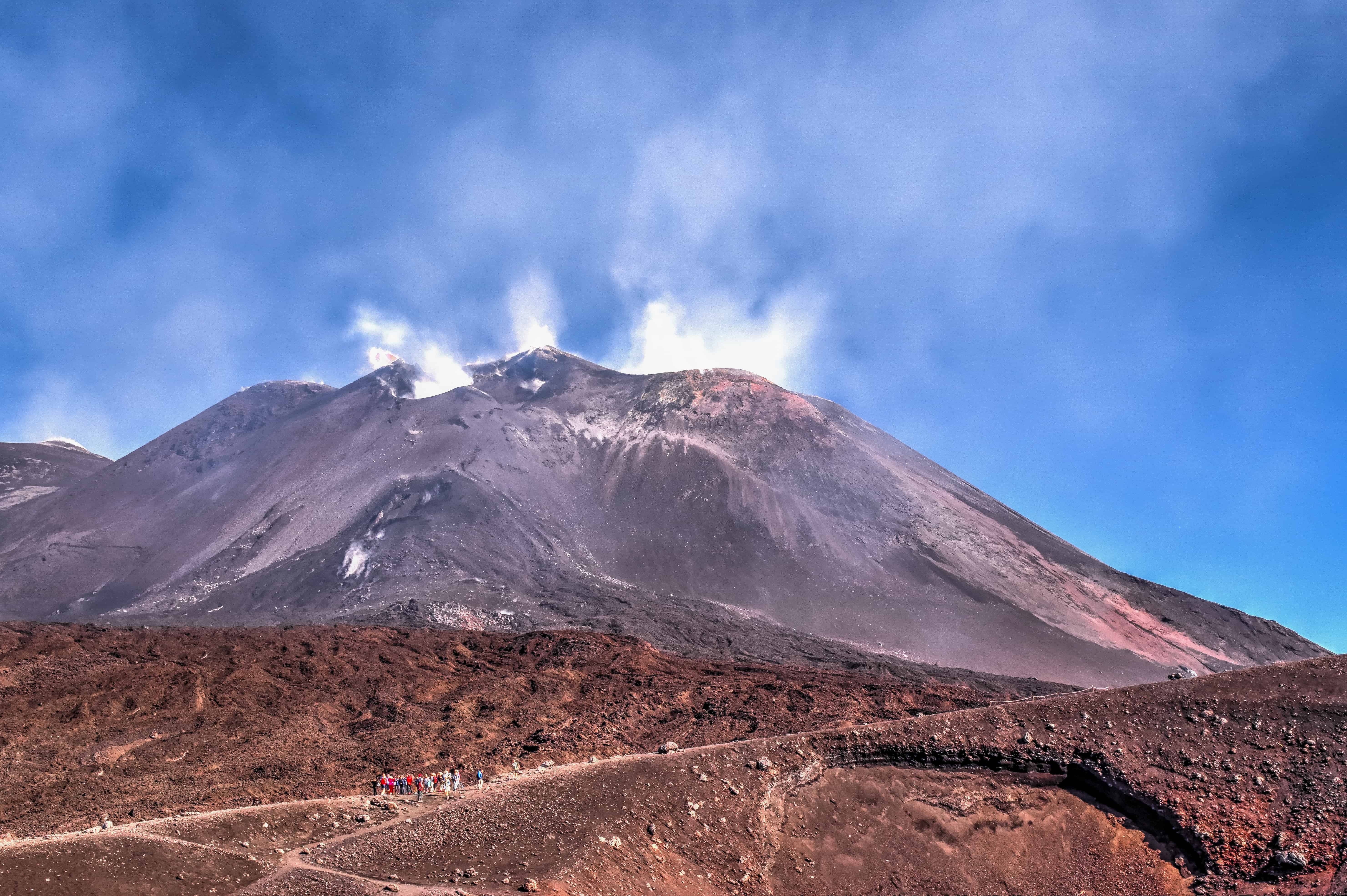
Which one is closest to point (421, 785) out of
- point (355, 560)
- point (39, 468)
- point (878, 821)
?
point (878, 821)

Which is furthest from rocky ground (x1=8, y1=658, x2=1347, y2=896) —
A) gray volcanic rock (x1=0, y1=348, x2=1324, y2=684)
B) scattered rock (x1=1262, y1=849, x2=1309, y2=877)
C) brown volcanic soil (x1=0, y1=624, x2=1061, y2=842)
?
gray volcanic rock (x1=0, y1=348, x2=1324, y2=684)

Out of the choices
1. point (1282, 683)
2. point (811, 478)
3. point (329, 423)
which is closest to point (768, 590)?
point (811, 478)

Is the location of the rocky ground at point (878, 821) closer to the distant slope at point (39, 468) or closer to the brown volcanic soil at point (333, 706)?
the brown volcanic soil at point (333, 706)

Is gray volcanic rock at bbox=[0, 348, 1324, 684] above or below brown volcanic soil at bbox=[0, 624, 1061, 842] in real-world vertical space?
above

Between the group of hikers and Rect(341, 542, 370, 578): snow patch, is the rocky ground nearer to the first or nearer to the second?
the group of hikers

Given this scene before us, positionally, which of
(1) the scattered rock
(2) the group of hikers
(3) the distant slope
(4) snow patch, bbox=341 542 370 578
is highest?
(3) the distant slope

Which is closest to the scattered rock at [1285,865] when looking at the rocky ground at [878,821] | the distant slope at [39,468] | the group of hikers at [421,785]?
the rocky ground at [878,821]
